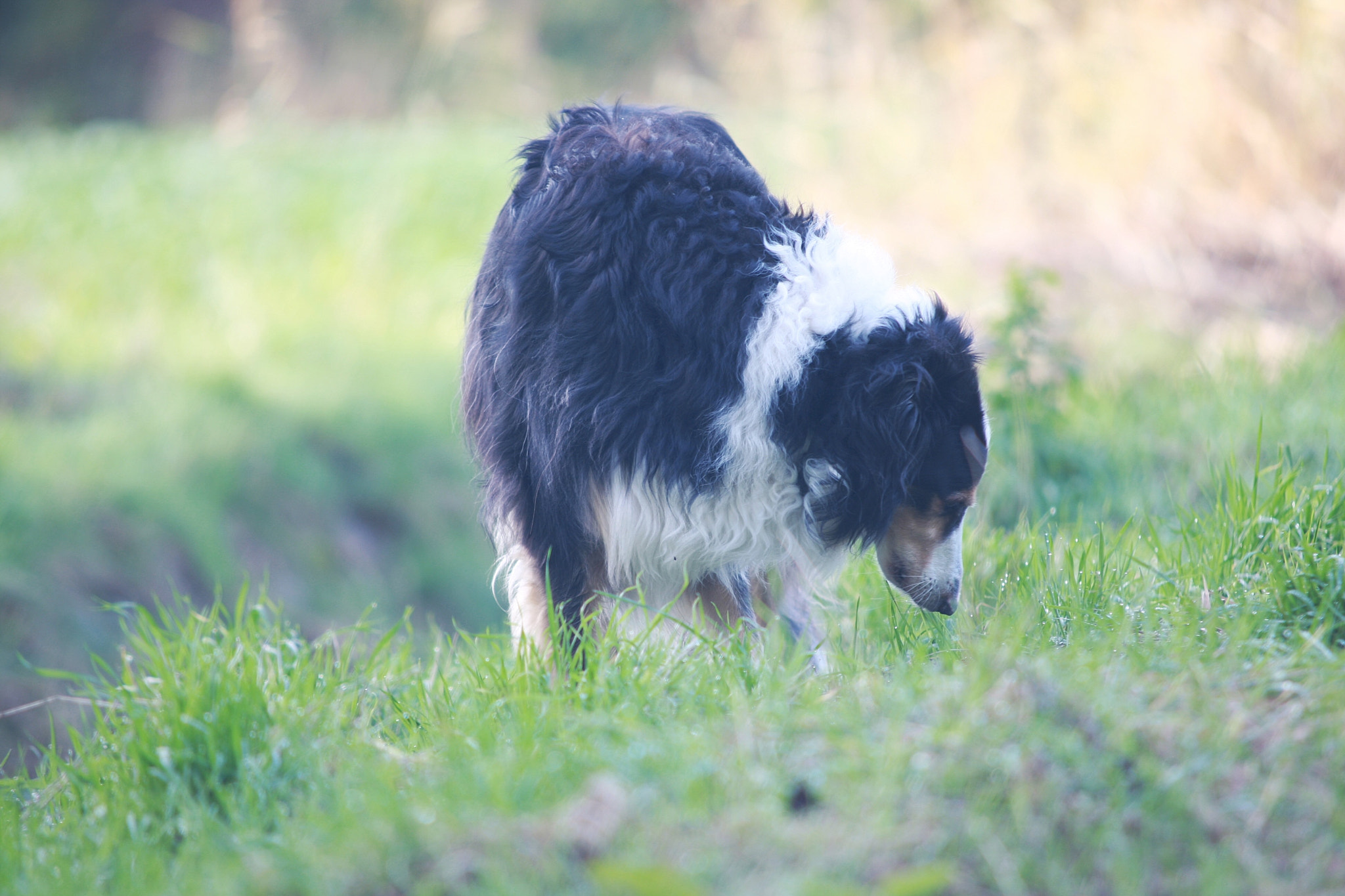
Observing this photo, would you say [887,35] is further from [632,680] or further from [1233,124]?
[632,680]

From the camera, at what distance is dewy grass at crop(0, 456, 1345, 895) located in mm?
1650

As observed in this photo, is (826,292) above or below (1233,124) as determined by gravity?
below

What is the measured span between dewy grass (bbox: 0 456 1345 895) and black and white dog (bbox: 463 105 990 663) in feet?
0.78

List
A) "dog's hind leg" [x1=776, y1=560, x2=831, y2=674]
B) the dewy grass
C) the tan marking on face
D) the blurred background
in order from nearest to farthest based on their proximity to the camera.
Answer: the dewy grass
the tan marking on face
"dog's hind leg" [x1=776, y1=560, x2=831, y2=674]
the blurred background

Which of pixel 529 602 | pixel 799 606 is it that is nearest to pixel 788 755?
pixel 529 602

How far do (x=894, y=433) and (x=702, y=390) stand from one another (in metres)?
0.45

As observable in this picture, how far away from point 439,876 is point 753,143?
9152 millimetres

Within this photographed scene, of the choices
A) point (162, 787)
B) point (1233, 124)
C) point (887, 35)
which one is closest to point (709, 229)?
point (162, 787)

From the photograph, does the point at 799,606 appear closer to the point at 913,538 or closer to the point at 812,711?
the point at 913,538

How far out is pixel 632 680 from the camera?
2332 millimetres

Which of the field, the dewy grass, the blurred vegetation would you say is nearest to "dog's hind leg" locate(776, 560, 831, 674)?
the field

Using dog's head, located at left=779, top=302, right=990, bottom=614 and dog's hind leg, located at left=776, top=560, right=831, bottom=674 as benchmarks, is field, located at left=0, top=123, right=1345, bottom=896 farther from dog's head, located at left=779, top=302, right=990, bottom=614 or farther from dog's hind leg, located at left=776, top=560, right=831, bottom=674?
dog's head, located at left=779, top=302, right=990, bottom=614

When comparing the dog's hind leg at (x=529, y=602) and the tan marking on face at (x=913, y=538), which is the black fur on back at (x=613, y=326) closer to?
the dog's hind leg at (x=529, y=602)

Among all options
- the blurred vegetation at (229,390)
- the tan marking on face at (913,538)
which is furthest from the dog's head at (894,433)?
the blurred vegetation at (229,390)
